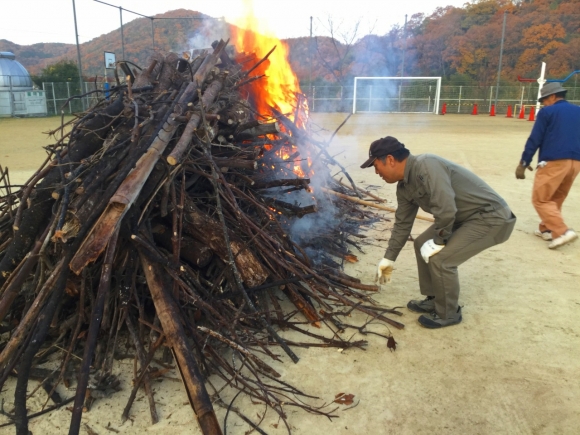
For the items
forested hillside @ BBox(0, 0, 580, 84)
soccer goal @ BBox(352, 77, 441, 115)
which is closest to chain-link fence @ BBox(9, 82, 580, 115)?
soccer goal @ BBox(352, 77, 441, 115)

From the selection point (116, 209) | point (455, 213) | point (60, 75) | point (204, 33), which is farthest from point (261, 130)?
point (60, 75)

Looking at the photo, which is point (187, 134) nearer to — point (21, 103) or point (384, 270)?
point (384, 270)

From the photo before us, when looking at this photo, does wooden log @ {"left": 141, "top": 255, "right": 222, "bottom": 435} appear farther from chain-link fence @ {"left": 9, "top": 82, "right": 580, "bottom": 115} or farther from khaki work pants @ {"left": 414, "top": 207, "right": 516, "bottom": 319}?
chain-link fence @ {"left": 9, "top": 82, "right": 580, "bottom": 115}

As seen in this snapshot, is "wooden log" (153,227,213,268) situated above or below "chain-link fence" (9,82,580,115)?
below

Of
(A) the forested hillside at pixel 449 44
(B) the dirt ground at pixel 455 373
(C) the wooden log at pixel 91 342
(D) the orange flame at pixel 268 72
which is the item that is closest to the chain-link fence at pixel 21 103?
(A) the forested hillside at pixel 449 44

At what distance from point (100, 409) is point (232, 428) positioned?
2.91 ft

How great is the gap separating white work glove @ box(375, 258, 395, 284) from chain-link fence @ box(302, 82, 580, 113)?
1083 inches

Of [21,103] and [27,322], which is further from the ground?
[21,103]

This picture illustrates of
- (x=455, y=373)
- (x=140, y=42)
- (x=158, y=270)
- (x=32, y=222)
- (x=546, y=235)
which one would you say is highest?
(x=140, y=42)

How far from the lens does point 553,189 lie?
18.7ft

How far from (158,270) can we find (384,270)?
201cm

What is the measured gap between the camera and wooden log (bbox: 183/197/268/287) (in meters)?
3.60

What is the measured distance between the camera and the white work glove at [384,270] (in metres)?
3.96

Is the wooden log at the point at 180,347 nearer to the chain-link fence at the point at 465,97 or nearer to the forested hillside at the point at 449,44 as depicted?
the forested hillside at the point at 449,44
